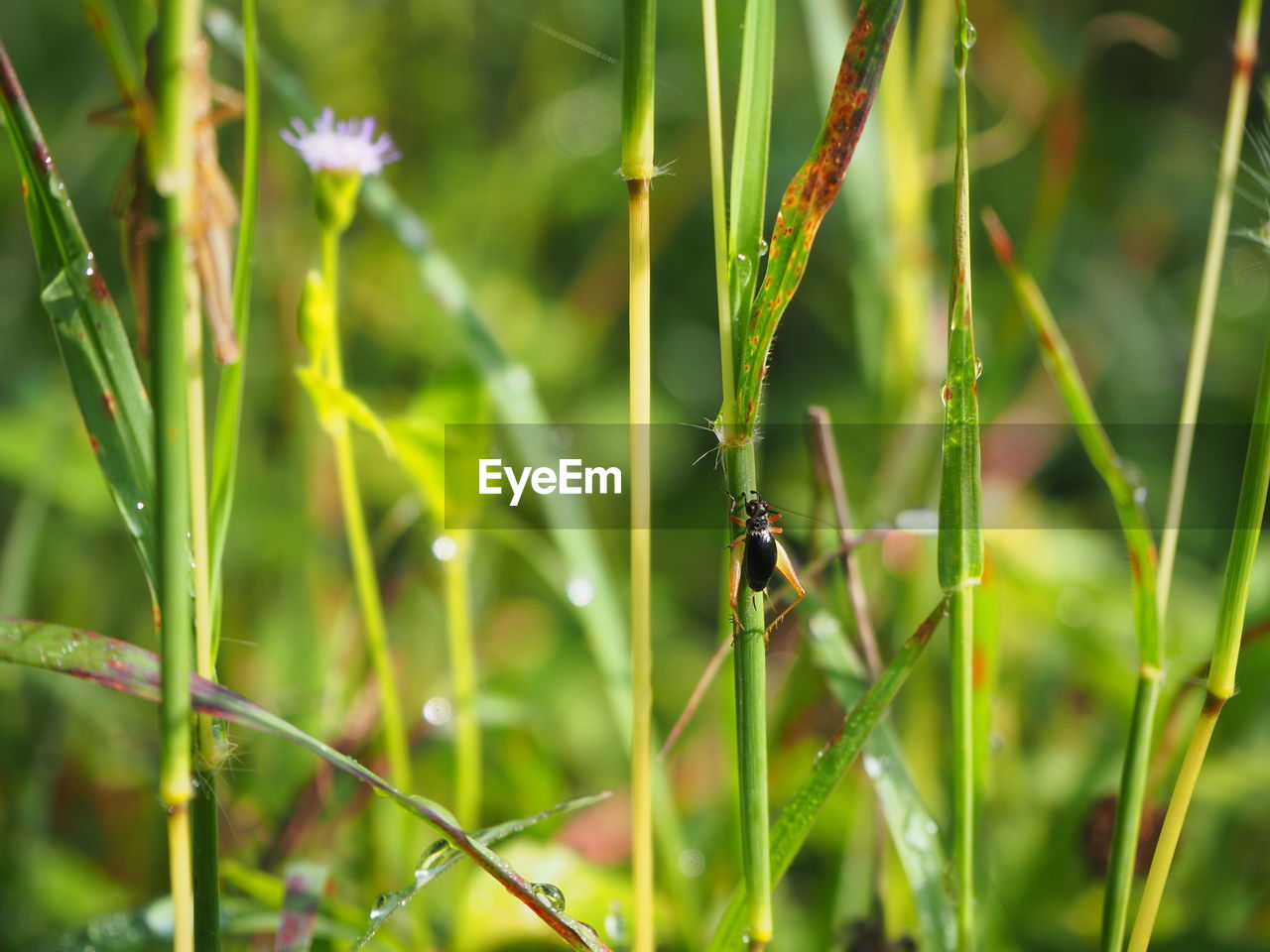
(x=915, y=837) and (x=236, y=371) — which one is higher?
(x=236, y=371)

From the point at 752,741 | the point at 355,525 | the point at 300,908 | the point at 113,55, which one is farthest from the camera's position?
the point at 355,525

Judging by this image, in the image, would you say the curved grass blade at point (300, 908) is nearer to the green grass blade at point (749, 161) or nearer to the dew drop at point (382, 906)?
the dew drop at point (382, 906)

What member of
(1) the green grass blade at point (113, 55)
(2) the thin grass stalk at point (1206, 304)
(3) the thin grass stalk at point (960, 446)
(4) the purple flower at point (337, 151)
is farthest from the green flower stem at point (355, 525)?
(2) the thin grass stalk at point (1206, 304)

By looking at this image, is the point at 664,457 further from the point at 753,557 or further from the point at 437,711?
→ the point at 753,557

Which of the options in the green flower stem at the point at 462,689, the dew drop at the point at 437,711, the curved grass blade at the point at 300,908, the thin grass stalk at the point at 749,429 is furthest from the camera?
the dew drop at the point at 437,711

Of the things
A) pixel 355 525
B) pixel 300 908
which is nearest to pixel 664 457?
pixel 355 525

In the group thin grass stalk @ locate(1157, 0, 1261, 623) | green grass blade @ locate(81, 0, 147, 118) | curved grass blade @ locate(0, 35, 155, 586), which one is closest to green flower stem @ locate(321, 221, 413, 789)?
curved grass blade @ locate(0, 35, 155, 586)
